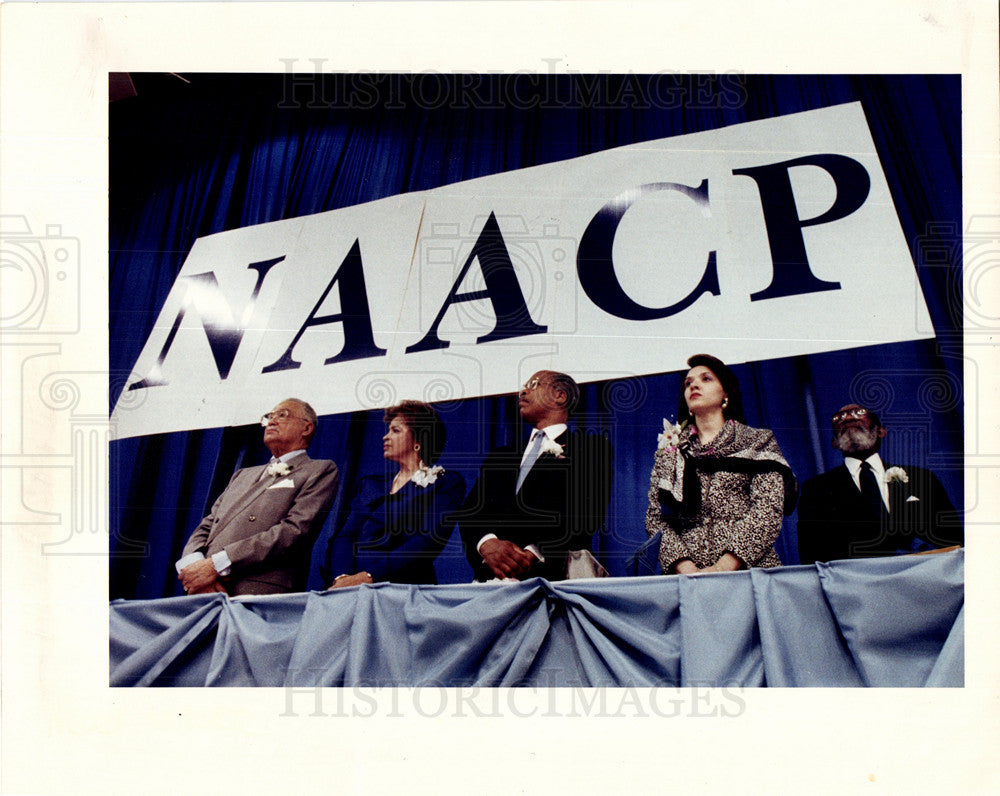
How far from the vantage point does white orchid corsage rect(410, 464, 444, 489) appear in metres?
2.74

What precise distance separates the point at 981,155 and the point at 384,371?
75.9 inches

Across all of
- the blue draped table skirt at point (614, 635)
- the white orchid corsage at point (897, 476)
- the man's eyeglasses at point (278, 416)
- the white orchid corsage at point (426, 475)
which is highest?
the man's eyeglasses at point (278, 416)

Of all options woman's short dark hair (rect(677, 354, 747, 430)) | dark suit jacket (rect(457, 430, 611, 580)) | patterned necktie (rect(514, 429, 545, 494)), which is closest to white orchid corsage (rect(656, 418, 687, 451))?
woman's short dark hair (rect(677, 354, 747, 430))

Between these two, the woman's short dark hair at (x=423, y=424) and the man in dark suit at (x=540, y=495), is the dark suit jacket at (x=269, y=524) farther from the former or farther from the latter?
the man in dark suit at (x=540, y=495)

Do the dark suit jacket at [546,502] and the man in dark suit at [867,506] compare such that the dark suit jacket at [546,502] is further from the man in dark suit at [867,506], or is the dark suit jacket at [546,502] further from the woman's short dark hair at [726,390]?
the man in dark suit at [867,506]

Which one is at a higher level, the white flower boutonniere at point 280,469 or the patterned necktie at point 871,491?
the white flower boutonniere at point 280,469

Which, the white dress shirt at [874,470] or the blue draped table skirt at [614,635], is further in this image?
the white dress shirt at [874,470]

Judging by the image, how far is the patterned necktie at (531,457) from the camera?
271 centimetres

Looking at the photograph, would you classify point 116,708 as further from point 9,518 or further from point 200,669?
point 9,518

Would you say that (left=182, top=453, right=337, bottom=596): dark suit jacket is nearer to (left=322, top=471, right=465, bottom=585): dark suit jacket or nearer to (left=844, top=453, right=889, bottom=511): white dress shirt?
(left=322, top=471, right=465, bottom=585): dark suit jacket

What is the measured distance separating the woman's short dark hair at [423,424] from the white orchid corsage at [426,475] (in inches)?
0.9

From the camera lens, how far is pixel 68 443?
2740 mm

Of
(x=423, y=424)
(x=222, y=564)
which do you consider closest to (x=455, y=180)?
(x=423, y=424)

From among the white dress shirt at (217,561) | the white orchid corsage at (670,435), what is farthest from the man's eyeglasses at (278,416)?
the white orchid corsage at (670,435)
